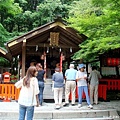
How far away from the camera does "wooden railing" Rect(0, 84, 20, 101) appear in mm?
11391

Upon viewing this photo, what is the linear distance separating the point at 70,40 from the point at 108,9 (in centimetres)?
461

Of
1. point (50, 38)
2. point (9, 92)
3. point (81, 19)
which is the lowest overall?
point (9, 92)

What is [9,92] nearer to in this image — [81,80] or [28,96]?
[81,80]

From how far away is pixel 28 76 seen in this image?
5.73 m

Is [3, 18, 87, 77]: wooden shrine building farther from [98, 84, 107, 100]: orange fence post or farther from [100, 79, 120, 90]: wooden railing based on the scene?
[100, 79, 120, 90]: wooden railing

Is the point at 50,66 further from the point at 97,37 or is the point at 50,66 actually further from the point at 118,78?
the point at 97,37

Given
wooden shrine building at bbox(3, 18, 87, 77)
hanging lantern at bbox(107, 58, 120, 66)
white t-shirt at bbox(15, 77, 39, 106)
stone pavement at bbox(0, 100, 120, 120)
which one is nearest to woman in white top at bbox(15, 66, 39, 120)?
white t-shirt at bbox(15, 77, 39, 106)

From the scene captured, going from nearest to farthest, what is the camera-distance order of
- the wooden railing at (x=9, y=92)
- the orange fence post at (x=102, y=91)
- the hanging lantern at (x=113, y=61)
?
the wooden railing at (x=9, y=92) < the orange fence post at (x=102, y=91) < the hanging lantern at (x=113, y=61)

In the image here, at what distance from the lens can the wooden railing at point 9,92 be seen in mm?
11391

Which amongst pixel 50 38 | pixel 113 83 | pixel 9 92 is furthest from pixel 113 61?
pixel 9 92

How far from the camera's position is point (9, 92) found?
450 inches

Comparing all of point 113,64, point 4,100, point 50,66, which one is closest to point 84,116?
point 4,100

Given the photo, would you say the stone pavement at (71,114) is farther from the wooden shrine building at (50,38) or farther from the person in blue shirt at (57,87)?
the wooden shrine building at (50,38)

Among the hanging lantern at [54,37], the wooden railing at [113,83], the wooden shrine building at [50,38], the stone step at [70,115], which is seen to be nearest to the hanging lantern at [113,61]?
the wooden railing at [113,83]
